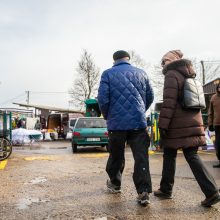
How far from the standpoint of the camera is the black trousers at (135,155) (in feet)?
14.6

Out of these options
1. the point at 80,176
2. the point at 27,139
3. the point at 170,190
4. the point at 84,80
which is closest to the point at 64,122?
the point at 27,139

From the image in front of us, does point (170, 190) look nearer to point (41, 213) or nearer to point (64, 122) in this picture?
point (41, 213)

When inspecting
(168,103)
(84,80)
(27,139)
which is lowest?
(27,139)

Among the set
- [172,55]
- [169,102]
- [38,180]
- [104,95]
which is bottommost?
[38,180]

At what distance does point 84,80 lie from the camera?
160 feet

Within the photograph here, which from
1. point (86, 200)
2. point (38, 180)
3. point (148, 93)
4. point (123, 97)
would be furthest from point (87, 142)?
point (123, 97)

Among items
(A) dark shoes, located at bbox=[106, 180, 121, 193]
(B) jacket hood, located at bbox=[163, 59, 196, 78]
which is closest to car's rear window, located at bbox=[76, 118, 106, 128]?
(A) dark shoes, located at bbox=[106, 180, 121, 193]

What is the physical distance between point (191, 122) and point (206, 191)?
85 cm

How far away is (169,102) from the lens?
174 inches

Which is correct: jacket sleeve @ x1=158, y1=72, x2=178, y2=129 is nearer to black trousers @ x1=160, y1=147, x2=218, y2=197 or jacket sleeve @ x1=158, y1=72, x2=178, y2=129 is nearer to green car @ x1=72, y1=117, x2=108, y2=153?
black trousers @ x1=160, y1=147, x2=218, y2=197

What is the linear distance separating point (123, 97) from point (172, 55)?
2.86 feet

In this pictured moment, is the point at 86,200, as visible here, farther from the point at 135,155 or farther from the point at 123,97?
the point at 123,97

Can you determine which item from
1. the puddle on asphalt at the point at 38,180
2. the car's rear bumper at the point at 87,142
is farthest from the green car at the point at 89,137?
the puddle on asphalt at the point at 38,180

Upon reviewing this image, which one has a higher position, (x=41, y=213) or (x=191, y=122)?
(x=191, y=122)
